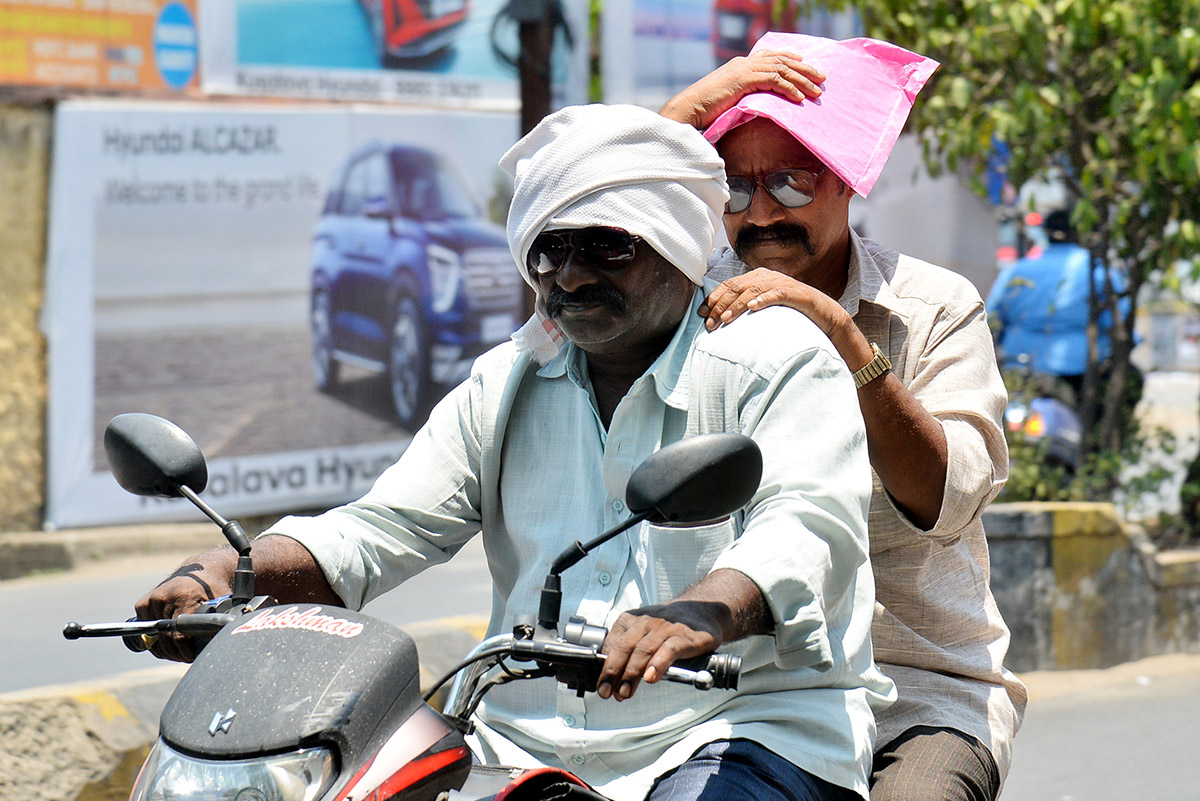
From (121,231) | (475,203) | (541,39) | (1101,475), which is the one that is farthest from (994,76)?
(121,231)

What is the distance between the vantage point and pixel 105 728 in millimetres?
3678

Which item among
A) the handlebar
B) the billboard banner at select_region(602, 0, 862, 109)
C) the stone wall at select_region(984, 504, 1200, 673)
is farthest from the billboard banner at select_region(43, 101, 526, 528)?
the handlebar

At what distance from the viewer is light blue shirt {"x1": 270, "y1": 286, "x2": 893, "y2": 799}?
2.13 metres

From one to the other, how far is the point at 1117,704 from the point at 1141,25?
2.77 meters

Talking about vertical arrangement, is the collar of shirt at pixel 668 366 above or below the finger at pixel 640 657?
above

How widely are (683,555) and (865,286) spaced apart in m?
0.88

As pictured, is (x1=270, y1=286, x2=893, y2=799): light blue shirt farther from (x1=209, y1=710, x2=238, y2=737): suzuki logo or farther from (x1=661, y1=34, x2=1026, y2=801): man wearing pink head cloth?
(x1=209, y1=710, x2=238, y2=737): suzuki logo

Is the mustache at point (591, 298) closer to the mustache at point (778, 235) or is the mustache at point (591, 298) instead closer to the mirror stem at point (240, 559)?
the mirror stem at point (240, 559)

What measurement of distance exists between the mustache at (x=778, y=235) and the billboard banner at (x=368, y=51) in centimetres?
637

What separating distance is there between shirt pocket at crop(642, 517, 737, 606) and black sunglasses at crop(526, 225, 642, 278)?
41cm

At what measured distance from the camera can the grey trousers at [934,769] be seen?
8.11 feet

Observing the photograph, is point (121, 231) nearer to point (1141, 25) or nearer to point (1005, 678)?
point (1141, 25)

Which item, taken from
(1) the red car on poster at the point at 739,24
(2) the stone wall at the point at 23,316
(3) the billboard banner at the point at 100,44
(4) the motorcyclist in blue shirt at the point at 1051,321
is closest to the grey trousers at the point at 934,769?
(4) the motorcyclist in blue shirt at the point at 1051,321

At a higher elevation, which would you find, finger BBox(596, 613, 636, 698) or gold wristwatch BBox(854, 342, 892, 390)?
gold wristwatch BBox(854, 342, 892, 390)
